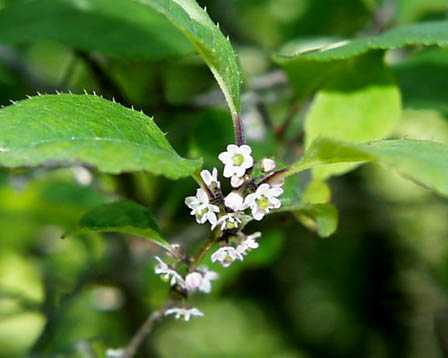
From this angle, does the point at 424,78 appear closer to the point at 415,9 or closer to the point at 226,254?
the point at 415,9

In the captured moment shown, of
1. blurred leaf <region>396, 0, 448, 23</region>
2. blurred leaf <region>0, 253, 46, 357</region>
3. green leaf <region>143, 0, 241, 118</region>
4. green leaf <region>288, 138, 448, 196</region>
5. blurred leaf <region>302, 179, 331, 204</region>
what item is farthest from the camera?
blurred leaf <region>0, 253, 46, 357</region>

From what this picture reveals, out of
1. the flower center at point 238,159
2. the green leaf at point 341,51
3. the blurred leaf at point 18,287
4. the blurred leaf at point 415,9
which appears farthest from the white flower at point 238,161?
the blurred leaf at point 18,287

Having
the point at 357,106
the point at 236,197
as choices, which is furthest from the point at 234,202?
the point at 357,106

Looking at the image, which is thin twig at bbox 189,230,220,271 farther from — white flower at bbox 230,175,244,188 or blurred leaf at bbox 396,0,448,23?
blurred leaf at bbox 396,0,448,23

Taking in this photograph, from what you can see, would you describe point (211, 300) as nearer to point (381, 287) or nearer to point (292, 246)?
point (292, 246)

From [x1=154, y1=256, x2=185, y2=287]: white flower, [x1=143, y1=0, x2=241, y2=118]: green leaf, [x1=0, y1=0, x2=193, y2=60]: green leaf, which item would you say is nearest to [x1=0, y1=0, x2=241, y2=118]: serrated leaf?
[x1=0, y1=0, x2=193, y2=60]: green leaf

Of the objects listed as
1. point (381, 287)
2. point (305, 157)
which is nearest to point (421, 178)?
point (305, 157)
